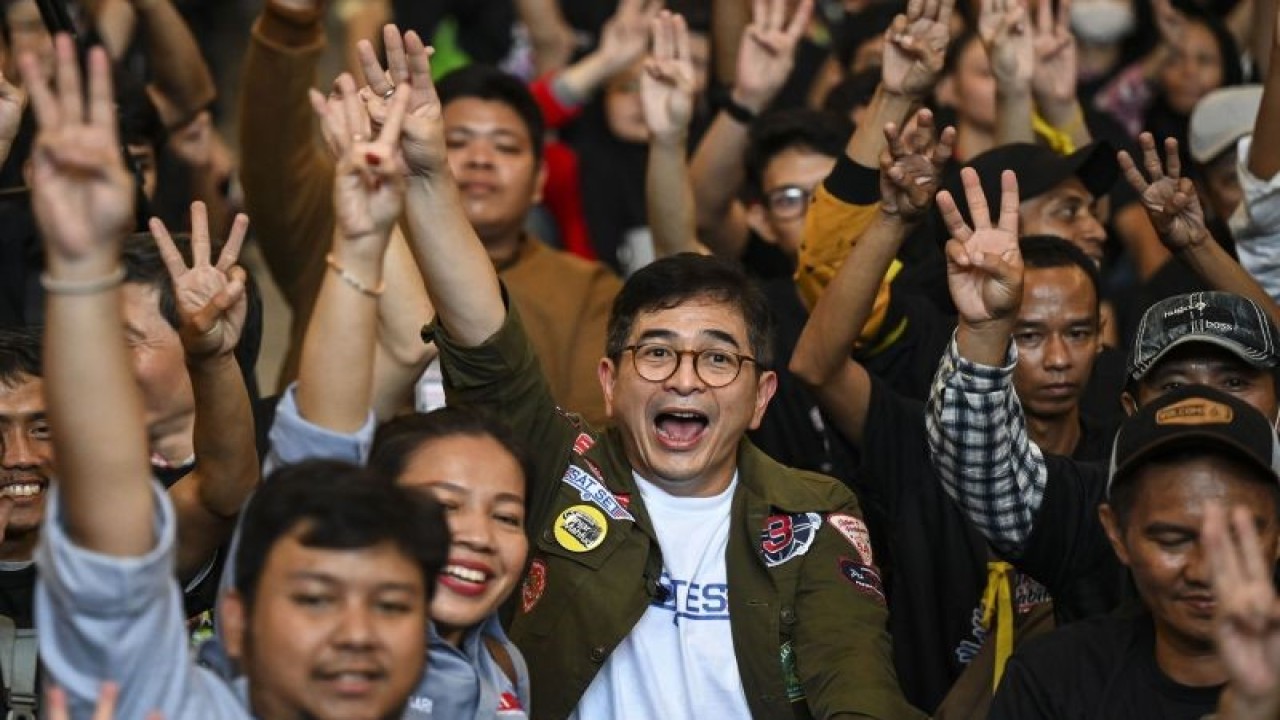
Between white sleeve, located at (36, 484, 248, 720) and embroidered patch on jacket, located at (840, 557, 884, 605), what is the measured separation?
4.75 feet

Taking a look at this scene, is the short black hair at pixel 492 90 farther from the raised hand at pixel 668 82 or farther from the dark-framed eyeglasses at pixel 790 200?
the dark-framed eyeglasses at pixel 790 200

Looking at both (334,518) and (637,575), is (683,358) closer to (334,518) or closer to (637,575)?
(637,575)

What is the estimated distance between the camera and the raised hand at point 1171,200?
15.4 ft

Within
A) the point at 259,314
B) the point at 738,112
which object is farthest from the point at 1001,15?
the point at 259,314

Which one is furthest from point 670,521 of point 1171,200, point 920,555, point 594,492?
point 1171,200

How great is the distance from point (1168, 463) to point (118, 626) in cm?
Result: 180

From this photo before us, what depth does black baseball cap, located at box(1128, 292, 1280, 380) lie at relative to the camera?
434 cm

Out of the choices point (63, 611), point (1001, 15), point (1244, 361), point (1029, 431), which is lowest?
point (63, 611)

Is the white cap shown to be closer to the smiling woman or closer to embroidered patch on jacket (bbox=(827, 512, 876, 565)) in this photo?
embroidered patch on jacket (bbox=(827, 512, 876, 565))

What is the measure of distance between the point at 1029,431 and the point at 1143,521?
1009 millimetres

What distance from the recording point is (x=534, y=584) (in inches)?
160

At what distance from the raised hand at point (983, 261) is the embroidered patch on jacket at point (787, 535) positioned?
0.47 m

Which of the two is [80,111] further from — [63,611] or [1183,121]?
[1183,121]

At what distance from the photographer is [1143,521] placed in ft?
12.4
